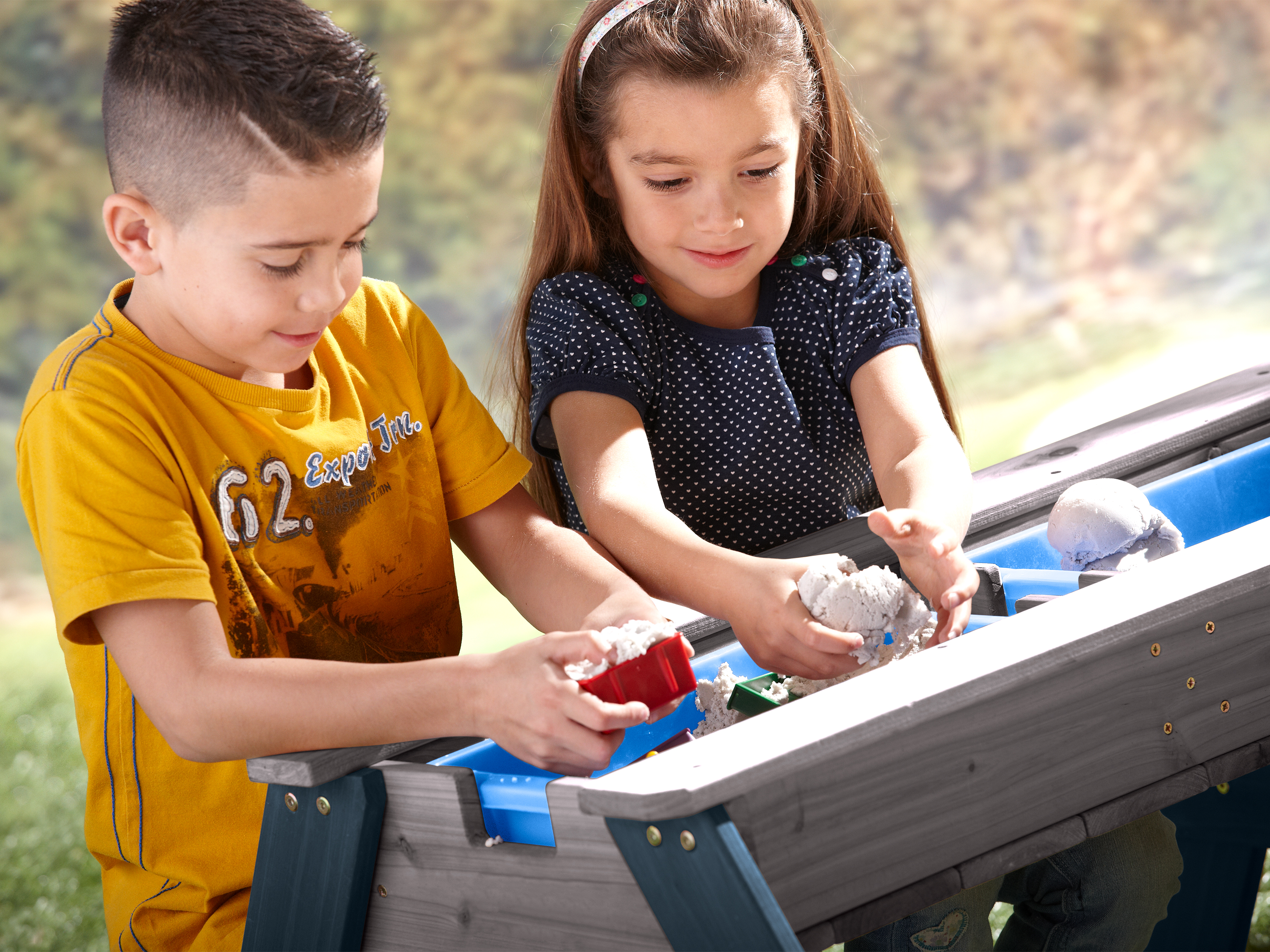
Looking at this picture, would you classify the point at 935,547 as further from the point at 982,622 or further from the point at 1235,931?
the point at 1235,931

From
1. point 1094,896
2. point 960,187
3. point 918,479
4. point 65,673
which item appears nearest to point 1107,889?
point 1094,896

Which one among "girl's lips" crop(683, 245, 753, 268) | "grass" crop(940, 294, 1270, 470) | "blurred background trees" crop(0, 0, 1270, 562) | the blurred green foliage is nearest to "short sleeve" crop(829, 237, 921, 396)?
"girl's lips" crop(683, 245, 753, 268)

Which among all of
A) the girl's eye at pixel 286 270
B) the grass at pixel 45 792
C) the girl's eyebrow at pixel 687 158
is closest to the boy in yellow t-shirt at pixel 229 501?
the girl's eye at pixel 286 270

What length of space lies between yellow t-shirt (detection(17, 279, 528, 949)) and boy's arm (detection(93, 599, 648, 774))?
0.03 meters

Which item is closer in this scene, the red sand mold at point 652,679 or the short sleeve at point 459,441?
the red sand mold at point 652,679

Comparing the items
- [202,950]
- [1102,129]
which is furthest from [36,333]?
[1102,129]

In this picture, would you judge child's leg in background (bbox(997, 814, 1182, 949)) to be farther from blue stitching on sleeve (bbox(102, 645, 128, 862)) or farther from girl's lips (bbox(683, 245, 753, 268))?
blue stitching on sleeve (bbox(102, 645, 128, 862))

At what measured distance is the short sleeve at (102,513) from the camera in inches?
34.2

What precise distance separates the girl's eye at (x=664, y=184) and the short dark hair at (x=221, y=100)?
0.37 meters

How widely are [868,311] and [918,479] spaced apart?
27cm

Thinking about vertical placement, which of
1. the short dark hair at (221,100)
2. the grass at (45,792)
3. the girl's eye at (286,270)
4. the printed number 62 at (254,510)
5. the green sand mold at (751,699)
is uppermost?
the short dark hair at (221,100)

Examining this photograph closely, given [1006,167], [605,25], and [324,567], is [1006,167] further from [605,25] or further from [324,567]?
[324,567]

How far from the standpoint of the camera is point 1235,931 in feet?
4.25

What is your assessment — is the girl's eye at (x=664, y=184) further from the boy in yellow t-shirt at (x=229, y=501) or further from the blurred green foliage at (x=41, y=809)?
the blurred green foliage at (x=41, y=809)
